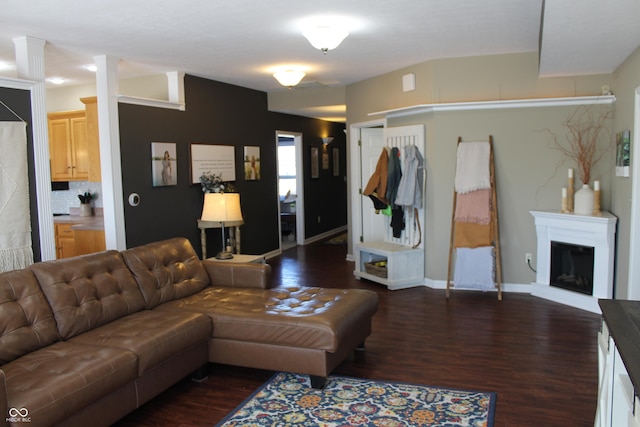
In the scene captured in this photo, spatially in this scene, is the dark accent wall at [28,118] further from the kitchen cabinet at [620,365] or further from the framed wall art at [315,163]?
the framed wall art at [315,163]

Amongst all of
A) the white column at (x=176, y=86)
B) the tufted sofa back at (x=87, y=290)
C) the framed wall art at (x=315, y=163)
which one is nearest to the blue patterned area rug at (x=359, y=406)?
the tufted sofa back at (x=87, y=290)

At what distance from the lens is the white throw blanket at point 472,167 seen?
534 cm

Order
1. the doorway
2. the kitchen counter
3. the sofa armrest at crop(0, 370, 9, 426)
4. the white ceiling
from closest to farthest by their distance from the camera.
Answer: the kitchen counter → the sofa armrest at crop(0, 370, 9, 426) → the white ceiling → the doorway

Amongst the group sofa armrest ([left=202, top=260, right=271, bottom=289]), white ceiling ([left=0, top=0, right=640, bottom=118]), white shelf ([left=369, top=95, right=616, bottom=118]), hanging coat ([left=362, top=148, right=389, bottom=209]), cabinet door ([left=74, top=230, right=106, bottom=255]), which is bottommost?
sofa armrest ([left=202, top=260, right=271, bottom=289])

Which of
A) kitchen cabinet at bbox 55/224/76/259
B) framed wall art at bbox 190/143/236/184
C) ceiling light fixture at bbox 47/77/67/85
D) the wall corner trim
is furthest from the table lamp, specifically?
ceiling light fixture at bbox 47/77/67/85

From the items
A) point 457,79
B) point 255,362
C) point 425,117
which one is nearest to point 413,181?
point 425,117

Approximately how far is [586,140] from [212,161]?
4181 millimetres

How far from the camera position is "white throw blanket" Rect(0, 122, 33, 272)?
4027mm

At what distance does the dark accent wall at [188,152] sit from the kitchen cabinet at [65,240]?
3.79 feet

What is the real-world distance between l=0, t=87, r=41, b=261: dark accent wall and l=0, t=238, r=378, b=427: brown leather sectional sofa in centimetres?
108

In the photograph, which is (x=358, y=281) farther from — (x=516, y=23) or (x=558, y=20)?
(x=558, y=20)

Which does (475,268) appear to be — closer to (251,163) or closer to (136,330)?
(251,163)

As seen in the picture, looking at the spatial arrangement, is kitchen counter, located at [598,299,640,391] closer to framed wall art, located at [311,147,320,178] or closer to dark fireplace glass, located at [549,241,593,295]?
dark fireplace glass, located at [549,241,593,295]

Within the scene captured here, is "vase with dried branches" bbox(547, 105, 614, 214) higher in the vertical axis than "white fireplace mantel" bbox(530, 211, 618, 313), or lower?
higher
